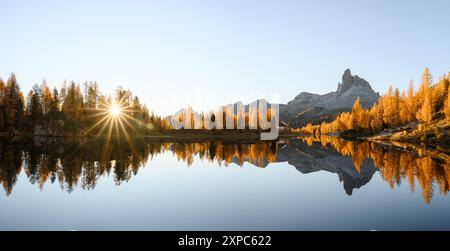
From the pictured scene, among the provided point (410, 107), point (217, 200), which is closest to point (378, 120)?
point (410, 107)

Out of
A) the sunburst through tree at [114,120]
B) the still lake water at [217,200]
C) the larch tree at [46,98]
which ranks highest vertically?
the larch tree at [46,98]

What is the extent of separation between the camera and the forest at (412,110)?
84.1m

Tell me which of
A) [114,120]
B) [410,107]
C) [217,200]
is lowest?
[217,200]

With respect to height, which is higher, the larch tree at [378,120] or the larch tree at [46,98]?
the larch tree at [46,98]

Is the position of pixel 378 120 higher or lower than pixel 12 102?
lower

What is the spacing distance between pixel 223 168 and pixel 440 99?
93135mm

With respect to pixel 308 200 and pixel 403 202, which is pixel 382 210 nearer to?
pixel 403 202

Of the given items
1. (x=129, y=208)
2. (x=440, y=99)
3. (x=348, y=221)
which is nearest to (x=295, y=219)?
(x=348, y=221)

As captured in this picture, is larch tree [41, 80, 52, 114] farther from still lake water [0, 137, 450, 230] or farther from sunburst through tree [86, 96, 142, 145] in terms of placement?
still lake water [0, 137, 450, 230]

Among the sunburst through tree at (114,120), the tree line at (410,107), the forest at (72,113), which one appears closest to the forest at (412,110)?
the tree line at (410,107)

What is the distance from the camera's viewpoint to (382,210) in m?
15.6

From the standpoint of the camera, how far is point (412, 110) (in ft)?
331

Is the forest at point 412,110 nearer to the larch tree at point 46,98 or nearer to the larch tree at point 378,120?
the larch tree at point 378,120

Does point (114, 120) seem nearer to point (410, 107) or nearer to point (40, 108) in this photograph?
point (40, 108)
